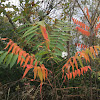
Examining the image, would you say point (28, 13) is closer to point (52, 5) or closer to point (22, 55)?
point (52, 5)

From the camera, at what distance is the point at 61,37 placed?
1580 mm

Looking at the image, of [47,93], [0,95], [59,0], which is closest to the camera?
[0,95]

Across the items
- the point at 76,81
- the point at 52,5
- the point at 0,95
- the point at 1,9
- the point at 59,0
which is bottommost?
the point at 0,95

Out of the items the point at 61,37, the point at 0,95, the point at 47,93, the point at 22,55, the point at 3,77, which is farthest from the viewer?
the point at 3,77

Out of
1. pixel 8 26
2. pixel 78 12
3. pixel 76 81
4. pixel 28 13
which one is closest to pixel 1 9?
pixel 28 13

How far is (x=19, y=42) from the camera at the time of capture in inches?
101

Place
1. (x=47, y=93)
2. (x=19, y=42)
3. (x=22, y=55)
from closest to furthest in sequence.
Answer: (x=22, y=55) < (x=47, y=93) < (x=19, y=42)

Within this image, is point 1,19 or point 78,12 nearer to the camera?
point 1,19

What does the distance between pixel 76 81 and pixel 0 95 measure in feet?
5.41

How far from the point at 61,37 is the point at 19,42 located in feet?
4.05

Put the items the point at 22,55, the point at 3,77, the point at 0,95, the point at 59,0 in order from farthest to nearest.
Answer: the point at 59,0 → the point at 3,77 → the point at 0,95 → the point at 22,55

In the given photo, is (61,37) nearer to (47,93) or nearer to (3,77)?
(47,93)

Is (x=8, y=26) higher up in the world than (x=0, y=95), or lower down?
higher up

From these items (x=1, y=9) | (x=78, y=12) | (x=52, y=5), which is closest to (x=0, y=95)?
(x=1, y=9)
